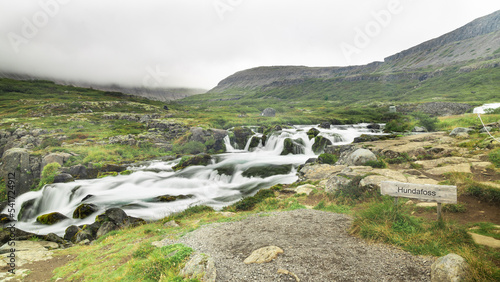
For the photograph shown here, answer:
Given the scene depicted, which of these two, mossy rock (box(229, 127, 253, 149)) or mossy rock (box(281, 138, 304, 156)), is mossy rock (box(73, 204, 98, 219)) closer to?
mossy rock (box(281, 138, 304, 156))

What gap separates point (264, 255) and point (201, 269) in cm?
→ 189

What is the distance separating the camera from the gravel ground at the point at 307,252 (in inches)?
211

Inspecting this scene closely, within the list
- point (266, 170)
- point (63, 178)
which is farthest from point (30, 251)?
point (266, 170)

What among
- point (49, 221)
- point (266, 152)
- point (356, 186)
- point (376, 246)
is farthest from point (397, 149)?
point (49, 221)

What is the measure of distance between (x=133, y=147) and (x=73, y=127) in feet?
101

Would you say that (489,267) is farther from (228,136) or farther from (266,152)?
(228,136)

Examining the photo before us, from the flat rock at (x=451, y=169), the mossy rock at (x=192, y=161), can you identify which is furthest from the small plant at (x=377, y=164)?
the mossy rock at (x=192, y=161)

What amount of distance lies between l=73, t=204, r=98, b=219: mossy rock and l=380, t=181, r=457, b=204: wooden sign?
2121 cm

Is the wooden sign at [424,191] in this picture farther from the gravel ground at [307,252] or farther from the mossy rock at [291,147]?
the mossy rock at [291,147]

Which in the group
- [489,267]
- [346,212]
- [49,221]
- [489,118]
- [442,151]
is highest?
[489,118]

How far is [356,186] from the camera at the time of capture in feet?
40.6

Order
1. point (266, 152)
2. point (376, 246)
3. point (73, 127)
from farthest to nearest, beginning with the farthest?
point (73, 127) < point (266, 152) < point (376, 246)

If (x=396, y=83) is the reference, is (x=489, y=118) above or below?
below

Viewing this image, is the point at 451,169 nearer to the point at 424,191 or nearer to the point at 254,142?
the point at 424,191
